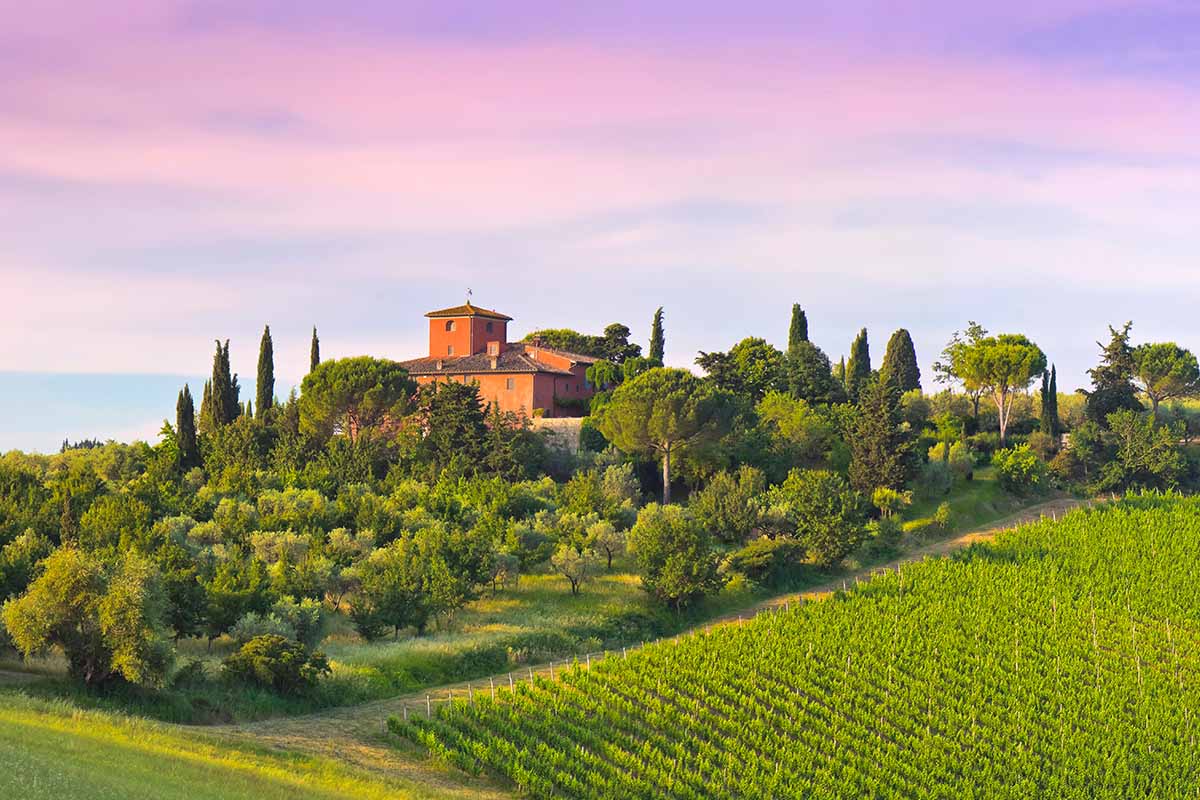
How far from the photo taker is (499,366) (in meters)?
81.9

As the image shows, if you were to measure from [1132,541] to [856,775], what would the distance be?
35.0 m

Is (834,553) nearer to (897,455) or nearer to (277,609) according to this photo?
(897,455)

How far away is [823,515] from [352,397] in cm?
3413

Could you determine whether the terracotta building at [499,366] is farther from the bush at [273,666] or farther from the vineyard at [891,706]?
the bush at [273,666]

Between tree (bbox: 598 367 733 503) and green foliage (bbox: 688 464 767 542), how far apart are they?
6.19m

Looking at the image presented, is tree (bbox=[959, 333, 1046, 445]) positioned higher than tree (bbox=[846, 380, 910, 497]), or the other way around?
tree (bbox=[959, 333, 1046, 445])

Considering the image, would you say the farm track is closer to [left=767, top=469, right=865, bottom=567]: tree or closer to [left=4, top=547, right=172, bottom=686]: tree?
[left=4, top=547, right=172, bottom=686]: tree

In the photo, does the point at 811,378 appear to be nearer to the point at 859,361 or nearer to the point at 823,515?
the point at 859,361

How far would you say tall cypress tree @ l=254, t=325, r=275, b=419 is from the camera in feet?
279

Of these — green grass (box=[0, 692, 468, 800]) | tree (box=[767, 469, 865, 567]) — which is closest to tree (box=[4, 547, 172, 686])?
green grass (box=[0, 692, 468, 800])

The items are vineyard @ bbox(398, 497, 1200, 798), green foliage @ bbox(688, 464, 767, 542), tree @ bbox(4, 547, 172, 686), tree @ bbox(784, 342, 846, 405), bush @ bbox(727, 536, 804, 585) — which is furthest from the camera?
tree @ bbox(784, 342, 846, 405)

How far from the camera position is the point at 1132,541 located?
202ft

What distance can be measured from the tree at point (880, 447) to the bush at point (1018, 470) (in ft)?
28.4

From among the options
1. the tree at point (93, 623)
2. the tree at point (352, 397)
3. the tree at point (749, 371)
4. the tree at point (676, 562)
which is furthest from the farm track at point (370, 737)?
the tree at point (749, 371)
